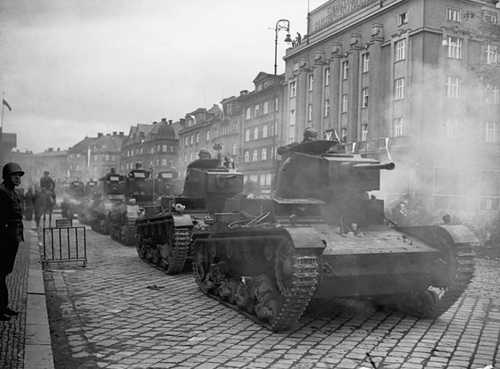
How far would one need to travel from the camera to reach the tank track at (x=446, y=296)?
21.4 feet

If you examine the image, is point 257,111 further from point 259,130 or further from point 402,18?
point 402,18

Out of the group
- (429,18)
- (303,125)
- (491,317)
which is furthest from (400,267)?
(303,125)

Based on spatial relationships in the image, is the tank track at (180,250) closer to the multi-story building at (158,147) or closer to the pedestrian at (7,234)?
the pedestrian at (7,234)

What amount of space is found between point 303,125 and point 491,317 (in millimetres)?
Answer: 29256

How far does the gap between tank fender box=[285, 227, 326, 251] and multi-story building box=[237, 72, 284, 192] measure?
36.5 meters

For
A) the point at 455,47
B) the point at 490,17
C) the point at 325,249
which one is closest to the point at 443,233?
the point at 325,249

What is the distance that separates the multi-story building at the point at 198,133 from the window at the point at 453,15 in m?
32.6

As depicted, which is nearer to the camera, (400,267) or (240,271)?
(400,267)

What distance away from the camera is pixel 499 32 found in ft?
50.0

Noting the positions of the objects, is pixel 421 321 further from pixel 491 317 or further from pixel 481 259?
pixel 481 259

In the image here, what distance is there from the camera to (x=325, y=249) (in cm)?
634

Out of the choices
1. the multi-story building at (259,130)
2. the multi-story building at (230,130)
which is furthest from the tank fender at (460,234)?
the multi-story building at (230,130)

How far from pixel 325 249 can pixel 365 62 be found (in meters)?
25.3

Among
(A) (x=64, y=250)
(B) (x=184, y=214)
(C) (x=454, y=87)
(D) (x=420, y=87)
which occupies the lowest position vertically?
(A) (x=64, y=250)
